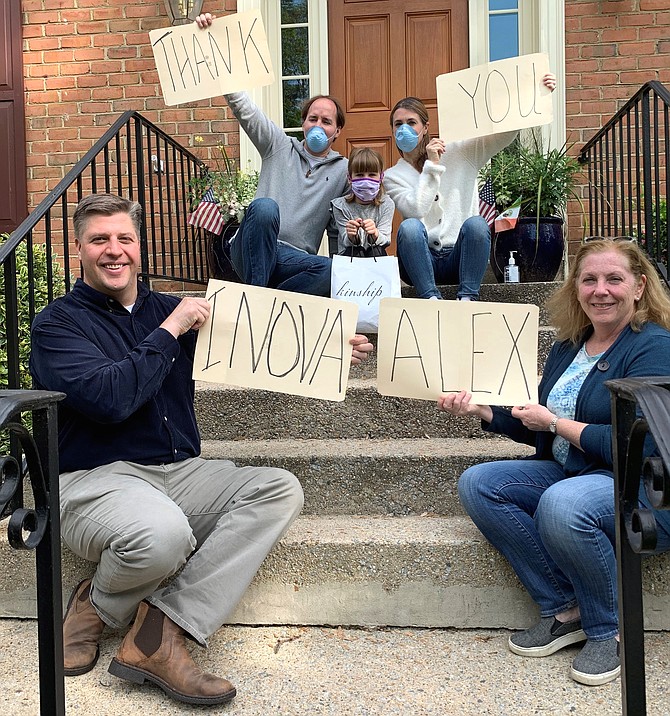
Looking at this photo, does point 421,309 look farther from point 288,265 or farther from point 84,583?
point 288,265

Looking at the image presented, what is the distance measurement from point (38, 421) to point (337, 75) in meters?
4.29

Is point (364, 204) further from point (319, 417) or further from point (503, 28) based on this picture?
point (503, 28)

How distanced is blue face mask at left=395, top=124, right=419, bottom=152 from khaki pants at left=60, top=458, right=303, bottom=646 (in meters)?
1.95

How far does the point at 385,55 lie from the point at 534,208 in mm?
1739

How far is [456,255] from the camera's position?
11.4 ft

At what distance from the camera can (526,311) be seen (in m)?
2.09

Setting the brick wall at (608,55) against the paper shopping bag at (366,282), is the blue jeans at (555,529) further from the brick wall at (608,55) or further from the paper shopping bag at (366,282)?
the brick wall at (608,55)

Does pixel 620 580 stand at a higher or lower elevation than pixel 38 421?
lower

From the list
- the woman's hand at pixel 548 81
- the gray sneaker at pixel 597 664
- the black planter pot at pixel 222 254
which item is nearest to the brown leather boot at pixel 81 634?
the gray sneaker at pixel 597 664

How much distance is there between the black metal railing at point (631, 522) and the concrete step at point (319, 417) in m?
1.42

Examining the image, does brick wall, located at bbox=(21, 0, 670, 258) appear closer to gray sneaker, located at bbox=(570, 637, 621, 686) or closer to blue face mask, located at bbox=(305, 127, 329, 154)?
blue face mask, located at bbox=(305, 127, 329, 154)

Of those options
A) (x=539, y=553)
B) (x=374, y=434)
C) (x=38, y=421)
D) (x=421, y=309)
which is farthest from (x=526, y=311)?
(x=38, y=421)

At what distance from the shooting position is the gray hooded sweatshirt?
3.66 metres

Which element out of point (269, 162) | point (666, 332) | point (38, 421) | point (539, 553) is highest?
point (269, 162)
